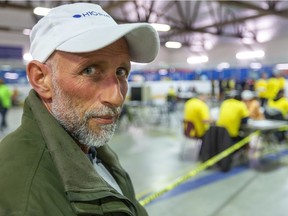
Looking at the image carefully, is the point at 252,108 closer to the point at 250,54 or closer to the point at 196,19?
the point at 196,19

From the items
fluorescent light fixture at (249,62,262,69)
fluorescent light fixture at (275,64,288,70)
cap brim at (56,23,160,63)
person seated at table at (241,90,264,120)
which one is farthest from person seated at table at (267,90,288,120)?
fluorescent light fixture at (249,62,262,69)

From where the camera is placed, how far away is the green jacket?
514mm

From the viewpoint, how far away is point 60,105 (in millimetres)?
691

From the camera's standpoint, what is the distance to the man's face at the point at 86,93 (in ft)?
2.22

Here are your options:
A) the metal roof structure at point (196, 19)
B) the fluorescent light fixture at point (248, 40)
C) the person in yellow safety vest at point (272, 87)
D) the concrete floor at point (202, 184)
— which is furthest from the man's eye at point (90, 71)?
the fluorescent light fixture at point (248, 40)

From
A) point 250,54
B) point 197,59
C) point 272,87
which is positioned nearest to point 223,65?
point 250,54

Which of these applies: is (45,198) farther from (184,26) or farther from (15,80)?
(15,80)

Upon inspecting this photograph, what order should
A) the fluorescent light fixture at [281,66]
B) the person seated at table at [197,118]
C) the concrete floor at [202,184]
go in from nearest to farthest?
1. the concrete floor at [202,184]
2. the person seated at table at [197,118]
3. the fluorescent light fixture at [281,66]

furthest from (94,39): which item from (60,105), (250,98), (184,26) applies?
(184,26)

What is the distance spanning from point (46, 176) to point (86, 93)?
220 mm

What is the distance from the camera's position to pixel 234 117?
4375 mm

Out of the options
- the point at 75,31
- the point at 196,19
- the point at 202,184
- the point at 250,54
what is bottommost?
the point at 202,184

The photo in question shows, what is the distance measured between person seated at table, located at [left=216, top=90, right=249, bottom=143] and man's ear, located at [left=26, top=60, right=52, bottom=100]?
4.00 metres

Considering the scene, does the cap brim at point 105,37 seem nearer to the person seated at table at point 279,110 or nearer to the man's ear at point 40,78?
the man's ear at point 40,78
